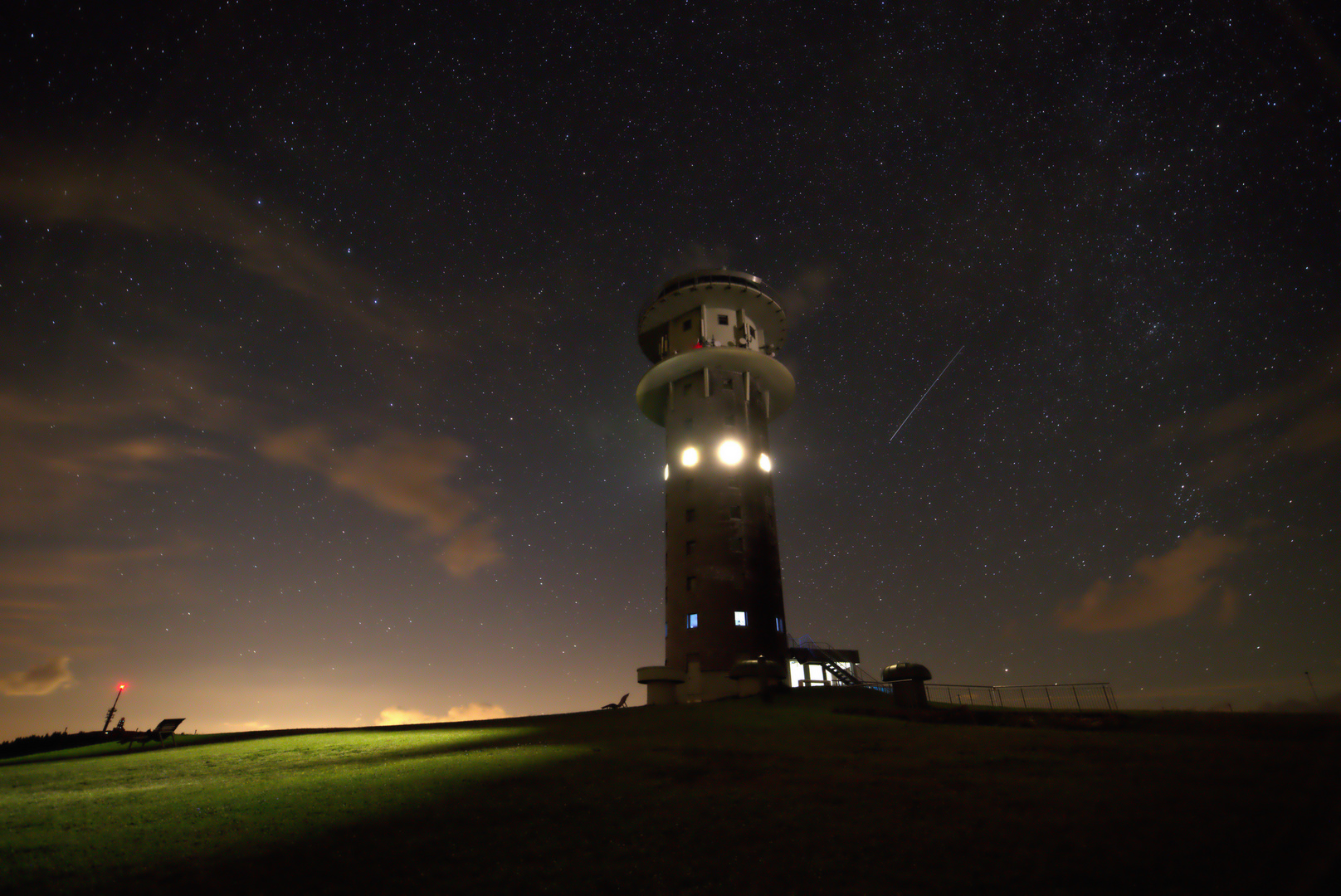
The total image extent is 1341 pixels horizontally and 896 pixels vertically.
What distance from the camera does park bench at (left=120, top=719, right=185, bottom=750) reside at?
28.1 metres

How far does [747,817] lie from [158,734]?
101 ft

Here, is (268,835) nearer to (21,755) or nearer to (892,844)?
(892,844)

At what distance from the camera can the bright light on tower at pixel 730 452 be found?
152ft

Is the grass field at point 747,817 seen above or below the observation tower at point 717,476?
below

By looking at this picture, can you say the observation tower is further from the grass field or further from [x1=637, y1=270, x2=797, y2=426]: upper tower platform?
the grass field

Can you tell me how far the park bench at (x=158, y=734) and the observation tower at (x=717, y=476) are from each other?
79.4ft

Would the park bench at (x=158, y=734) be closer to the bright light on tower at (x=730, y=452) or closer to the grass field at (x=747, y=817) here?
the grass field at (x=747, y=817)

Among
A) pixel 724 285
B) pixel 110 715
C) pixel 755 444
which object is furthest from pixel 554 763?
pixel 110 715

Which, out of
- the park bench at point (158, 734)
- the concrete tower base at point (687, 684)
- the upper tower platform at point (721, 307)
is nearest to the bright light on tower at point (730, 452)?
the upper tower platform at point (721, 307)

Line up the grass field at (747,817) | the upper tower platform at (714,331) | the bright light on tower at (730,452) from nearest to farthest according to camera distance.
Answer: the grass field at (747,817) → the bright light on tower at (730,452) → the upper tower platform at (714,331)

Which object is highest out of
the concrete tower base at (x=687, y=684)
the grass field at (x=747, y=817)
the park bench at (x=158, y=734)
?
the concrete tower base at (x=687, y=684)

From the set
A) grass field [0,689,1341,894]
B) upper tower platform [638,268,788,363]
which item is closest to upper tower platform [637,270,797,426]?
upper tower platform [638,268,788,363]

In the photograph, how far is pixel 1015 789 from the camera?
11484 millimetres

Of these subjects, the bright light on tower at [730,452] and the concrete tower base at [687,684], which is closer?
the concrete tower base at [687,684]
